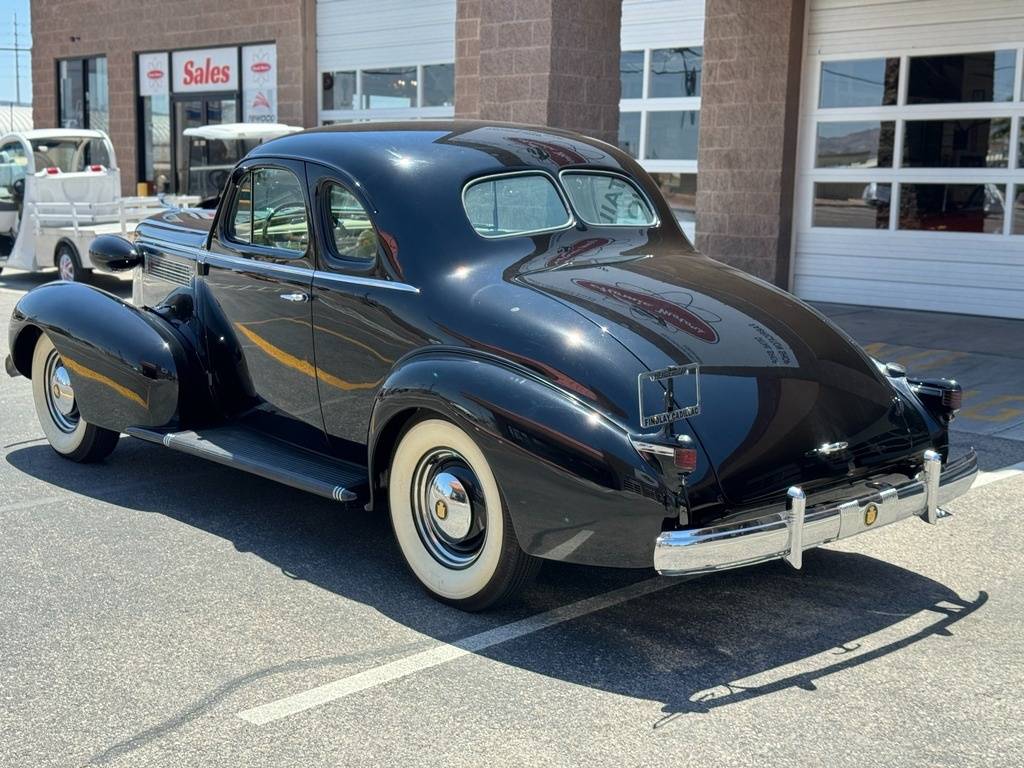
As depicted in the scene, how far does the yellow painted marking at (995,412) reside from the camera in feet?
26.5

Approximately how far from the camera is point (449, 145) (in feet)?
17.9

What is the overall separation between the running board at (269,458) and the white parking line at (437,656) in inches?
34.1

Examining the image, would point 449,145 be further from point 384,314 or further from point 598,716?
point 598,716

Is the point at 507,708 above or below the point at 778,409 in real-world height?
below

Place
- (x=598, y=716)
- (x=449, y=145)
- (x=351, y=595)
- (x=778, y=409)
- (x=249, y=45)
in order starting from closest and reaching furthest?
(x=598, y=716) < (x=778, y=409) < (x=351, y=595) < (x=449, y=145) < (x=249, y=45)

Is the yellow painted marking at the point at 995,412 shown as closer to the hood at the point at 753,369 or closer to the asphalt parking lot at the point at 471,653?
the asphalt parking lot at the point at 471,653

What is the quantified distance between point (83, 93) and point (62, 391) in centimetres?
2072

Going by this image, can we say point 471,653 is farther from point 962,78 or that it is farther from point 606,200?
point 962,78

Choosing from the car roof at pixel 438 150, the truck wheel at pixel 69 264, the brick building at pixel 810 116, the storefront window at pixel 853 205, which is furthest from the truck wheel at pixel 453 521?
the truck wheel at pixel 69 264

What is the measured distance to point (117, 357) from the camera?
5957mm

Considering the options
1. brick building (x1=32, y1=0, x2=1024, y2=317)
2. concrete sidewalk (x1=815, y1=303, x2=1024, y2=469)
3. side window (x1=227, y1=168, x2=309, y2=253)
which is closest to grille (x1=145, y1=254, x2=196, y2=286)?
side window (x1=227, y1=168, x2=309, y2=253)

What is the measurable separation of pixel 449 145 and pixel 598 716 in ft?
9.00

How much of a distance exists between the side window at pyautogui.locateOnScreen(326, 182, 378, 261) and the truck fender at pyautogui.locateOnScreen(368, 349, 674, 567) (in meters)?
0.99

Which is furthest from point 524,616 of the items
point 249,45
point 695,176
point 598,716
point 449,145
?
point 249,45
